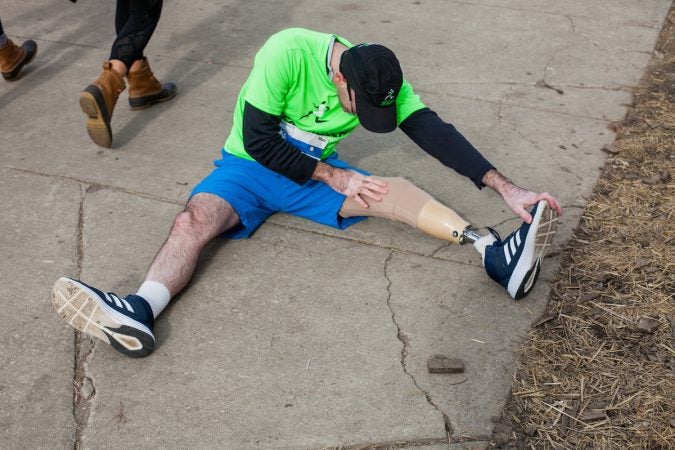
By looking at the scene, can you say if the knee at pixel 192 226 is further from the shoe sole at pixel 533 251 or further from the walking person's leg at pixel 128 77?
the shoe sole at pixel 533 251

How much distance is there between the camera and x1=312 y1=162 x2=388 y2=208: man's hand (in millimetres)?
3365

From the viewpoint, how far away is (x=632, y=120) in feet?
15.4

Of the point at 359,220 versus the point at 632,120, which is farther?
the point at 632,120

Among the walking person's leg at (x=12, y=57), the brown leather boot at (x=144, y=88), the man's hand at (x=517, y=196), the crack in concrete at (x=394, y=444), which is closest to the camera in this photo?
the crack in concrete at (x=394, y=444)

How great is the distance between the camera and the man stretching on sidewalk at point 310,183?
9.77 feet

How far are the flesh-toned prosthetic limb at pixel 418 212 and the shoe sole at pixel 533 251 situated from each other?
34cm

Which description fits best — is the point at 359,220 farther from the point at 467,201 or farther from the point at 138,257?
the point at 138,257

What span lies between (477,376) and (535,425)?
11.1 inches

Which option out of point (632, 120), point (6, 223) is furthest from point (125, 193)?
point (632, 120)

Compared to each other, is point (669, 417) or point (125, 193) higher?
point (669, 417)

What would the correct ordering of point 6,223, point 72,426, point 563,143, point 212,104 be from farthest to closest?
point 212,104
point 563,143
point 6,223
point 72,426

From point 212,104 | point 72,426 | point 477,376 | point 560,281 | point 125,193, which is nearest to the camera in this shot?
point 72,426

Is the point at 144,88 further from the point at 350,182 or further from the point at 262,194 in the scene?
the point at 350,182

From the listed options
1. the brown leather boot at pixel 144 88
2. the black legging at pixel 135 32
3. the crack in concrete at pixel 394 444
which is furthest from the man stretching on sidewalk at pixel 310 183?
the brown leather boot at pixel 144 88
